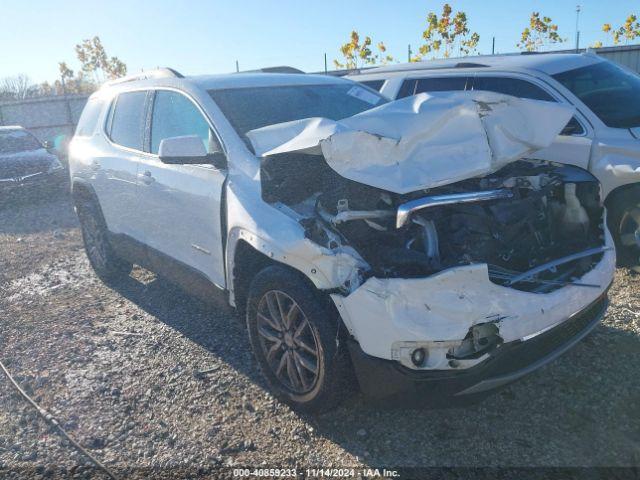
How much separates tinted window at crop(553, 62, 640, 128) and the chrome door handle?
3784mm

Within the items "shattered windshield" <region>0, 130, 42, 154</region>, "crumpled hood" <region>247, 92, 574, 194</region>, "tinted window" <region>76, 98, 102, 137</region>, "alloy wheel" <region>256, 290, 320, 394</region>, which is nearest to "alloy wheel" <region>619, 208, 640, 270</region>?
"crumpled hood" <region>247, 92, 574, 194</region>

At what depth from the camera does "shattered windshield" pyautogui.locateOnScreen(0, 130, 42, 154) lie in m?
12.0

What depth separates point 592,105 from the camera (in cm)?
509

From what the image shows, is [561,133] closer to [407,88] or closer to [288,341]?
[407,88]

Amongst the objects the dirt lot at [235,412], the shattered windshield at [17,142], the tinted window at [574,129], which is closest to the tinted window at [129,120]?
the dirt lot at [235,412]

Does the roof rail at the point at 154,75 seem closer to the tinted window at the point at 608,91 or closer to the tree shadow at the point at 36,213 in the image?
the tinted window at the point at 608,91

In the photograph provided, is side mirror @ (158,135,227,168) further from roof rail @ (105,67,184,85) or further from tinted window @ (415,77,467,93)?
tinted window @ (415,77,467,93)

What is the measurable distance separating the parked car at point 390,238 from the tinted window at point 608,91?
1.68 metres

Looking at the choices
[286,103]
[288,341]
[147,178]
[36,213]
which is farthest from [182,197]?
[36,213]

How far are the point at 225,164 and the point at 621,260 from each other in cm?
362

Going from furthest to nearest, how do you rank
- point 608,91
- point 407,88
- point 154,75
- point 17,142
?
point 17,142 → point 407,88 → point 608,91 → point 154,75

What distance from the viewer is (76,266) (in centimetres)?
680

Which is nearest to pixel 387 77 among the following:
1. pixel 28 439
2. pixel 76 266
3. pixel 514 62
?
pixel 514 62

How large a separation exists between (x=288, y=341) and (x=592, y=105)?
3704mm
